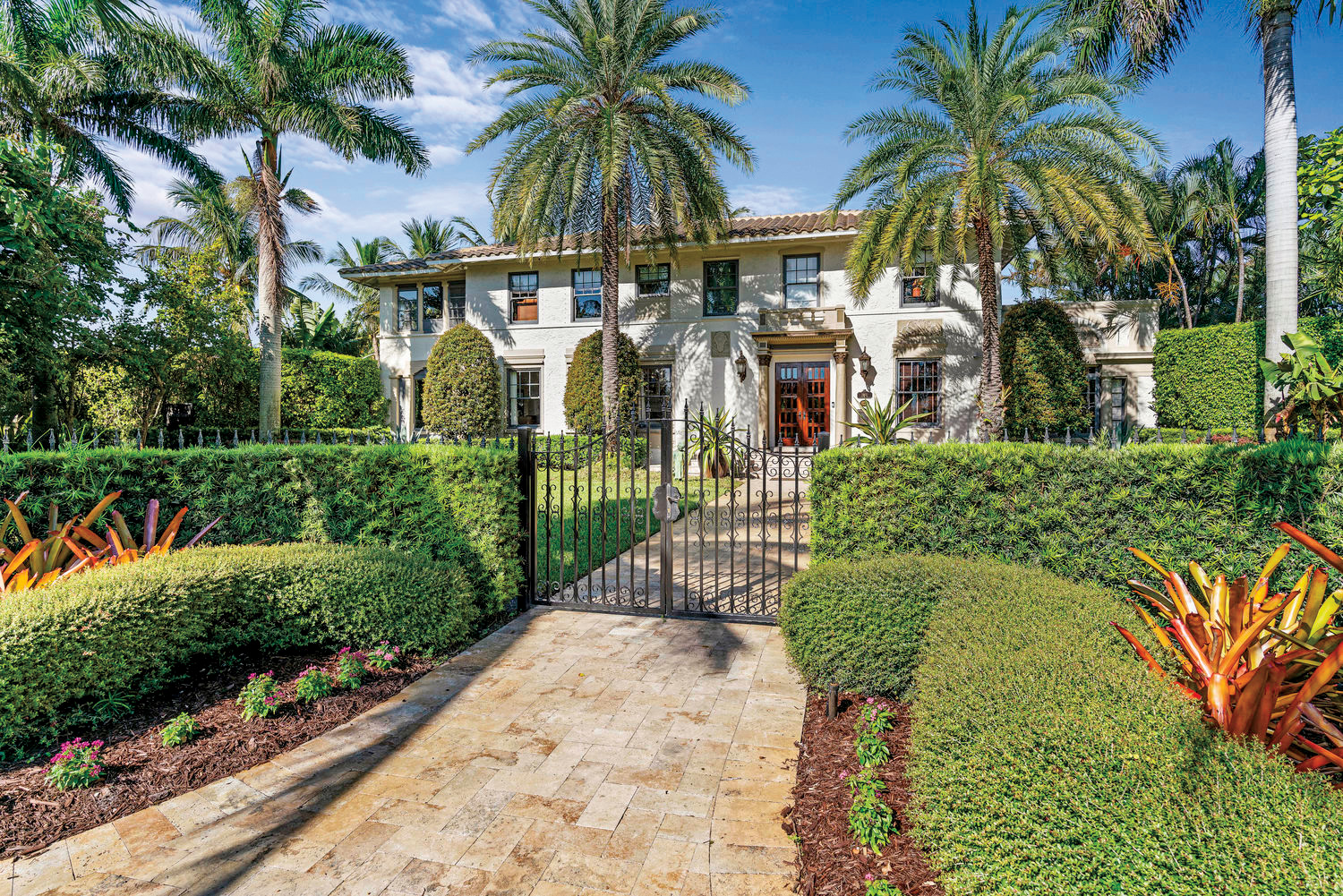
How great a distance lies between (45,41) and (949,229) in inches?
665

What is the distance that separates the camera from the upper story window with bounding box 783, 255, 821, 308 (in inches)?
713

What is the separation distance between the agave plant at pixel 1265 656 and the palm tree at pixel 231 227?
23777mm

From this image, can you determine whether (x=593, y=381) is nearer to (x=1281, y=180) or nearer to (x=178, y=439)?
(x=178, y=439)

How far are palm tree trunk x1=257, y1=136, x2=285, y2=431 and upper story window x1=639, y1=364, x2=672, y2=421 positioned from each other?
30.7 ft

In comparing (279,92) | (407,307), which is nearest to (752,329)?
(407,307)

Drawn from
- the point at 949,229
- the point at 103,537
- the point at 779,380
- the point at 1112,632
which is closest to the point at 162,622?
the point at 103,537

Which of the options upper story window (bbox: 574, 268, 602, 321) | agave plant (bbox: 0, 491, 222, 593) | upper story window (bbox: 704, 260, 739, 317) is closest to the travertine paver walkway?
agave plant (bbox: 0, 491, 222, 593)

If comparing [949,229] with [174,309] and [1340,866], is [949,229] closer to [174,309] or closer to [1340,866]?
[1340,866]

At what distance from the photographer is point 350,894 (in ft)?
8.37

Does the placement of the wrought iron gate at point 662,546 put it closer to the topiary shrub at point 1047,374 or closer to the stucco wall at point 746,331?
the stucco wall at point 746,331

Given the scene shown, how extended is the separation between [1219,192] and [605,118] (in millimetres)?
22874

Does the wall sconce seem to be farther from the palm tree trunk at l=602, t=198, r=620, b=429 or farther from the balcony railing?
the palm tree trunk at l=602, t=198, r=620, b=429

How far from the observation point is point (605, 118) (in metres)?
14.4

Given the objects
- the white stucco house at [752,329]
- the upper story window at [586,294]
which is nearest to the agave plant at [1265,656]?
the white stucco house at [752,329]
